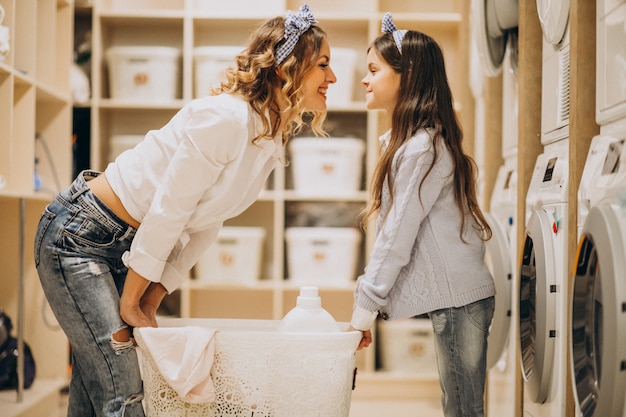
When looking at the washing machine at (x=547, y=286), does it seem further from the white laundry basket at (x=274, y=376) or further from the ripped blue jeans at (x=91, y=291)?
the ripped blue jeans at (x=91, y=291)

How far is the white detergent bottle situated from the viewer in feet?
5.07

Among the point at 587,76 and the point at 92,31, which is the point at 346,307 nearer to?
the point at 92,31

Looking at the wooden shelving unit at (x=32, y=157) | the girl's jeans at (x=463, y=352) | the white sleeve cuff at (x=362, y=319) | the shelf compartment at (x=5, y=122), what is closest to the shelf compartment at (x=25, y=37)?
the wooden shelving unit at (x=32, y=157)

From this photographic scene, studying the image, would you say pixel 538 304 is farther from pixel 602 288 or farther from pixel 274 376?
pixel 274 376

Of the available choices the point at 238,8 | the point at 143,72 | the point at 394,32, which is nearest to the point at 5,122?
the point at 143,72

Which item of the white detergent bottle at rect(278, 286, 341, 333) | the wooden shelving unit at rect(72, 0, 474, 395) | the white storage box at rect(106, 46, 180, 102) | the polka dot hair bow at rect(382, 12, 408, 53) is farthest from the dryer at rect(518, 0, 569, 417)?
the white storage box at rect(106, 46, 180, 102)

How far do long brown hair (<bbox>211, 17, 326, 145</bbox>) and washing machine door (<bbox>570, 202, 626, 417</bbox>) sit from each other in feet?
2.29

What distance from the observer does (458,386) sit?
1.66 meters

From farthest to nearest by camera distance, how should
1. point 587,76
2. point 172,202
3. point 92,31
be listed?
point 92,31 < point 587,76 < point 172,202

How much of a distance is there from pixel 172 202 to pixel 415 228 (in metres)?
0.55

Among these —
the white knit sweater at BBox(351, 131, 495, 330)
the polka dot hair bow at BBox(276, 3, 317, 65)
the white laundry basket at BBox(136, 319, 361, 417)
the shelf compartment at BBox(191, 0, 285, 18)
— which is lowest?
the white laundry basket at BBox(136, 319, 361, 417)

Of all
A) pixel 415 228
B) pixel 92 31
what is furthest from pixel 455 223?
pixel 92 31

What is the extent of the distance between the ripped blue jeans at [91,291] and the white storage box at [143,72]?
2025 millimetres

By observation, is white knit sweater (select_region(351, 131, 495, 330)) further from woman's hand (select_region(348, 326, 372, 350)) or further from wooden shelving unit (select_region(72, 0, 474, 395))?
wooden shelving unit (select_region(72, 0, 474, 395))
